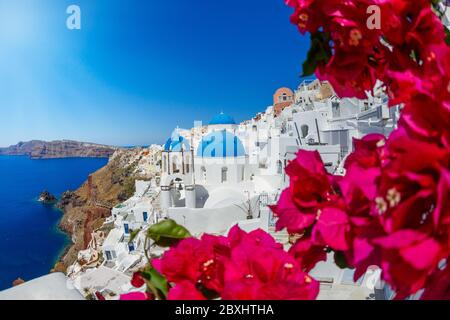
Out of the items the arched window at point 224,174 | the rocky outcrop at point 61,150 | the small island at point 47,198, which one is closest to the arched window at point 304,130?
the arched window at point 224,174

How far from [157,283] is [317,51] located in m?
0.78

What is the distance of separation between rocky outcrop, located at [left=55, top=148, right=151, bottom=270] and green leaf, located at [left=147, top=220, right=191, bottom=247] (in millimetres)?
33027

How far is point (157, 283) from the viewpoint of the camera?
0.83 meters

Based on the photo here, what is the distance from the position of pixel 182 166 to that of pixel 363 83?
14004 millimetres

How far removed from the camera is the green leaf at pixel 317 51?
760 millimetres

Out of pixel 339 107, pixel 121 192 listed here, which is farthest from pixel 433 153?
pixel 121 192

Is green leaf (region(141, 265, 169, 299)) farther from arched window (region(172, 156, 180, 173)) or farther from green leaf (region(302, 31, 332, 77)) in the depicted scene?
arched window (region(172, 156, 180, 173))

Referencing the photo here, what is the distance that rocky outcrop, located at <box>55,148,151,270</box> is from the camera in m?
35.1

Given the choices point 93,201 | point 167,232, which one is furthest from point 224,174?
point 93,201

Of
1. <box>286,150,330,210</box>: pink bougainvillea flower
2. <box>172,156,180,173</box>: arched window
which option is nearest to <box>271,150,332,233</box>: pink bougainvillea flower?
<box>286,150,330,210</box>: pink bougainvillea flower

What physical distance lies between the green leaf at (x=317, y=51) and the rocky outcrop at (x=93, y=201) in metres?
33.5

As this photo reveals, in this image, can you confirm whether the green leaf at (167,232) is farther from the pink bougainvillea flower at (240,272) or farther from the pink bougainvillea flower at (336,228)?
the pink bougainvillea flower at (336,228)

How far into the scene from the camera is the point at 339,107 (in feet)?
51.6

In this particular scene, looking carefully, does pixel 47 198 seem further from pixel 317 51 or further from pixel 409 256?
pixel 409 256
